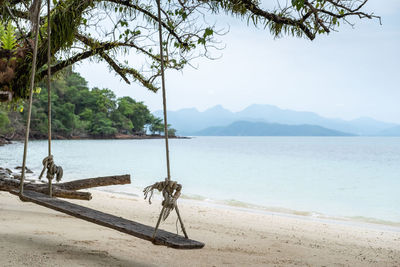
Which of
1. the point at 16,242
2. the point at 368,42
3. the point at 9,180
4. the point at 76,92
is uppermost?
the point at 368,42

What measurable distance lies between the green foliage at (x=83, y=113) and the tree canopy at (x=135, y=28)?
30959mm

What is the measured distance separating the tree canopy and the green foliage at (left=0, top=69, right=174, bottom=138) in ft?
102

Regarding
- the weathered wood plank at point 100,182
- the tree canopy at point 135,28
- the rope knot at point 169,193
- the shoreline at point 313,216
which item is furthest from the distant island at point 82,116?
the rope knot at point 169,193

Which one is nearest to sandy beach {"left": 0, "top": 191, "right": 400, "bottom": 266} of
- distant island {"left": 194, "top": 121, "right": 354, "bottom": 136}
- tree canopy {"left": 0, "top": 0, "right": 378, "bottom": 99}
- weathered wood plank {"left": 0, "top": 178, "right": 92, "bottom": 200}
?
weathered wood plank {"left": 0, "top": 178, "right": 92, "bottom": 200}

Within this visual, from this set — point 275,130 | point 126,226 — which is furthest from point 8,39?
point 275,130

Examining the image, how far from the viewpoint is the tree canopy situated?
12.0ft

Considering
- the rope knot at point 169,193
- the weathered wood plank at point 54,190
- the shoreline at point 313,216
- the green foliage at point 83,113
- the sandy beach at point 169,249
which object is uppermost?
the green foliage at point 83,113

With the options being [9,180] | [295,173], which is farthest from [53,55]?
[295,173]

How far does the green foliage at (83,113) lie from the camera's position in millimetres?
41325

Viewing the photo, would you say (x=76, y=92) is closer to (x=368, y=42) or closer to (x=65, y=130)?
(x=65, y=130)

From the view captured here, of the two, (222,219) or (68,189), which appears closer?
(68,189)

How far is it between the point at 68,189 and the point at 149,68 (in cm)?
219

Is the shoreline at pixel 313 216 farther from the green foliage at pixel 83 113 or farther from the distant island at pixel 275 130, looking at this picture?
the distant island at pixel 275 130

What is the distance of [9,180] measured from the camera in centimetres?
387
